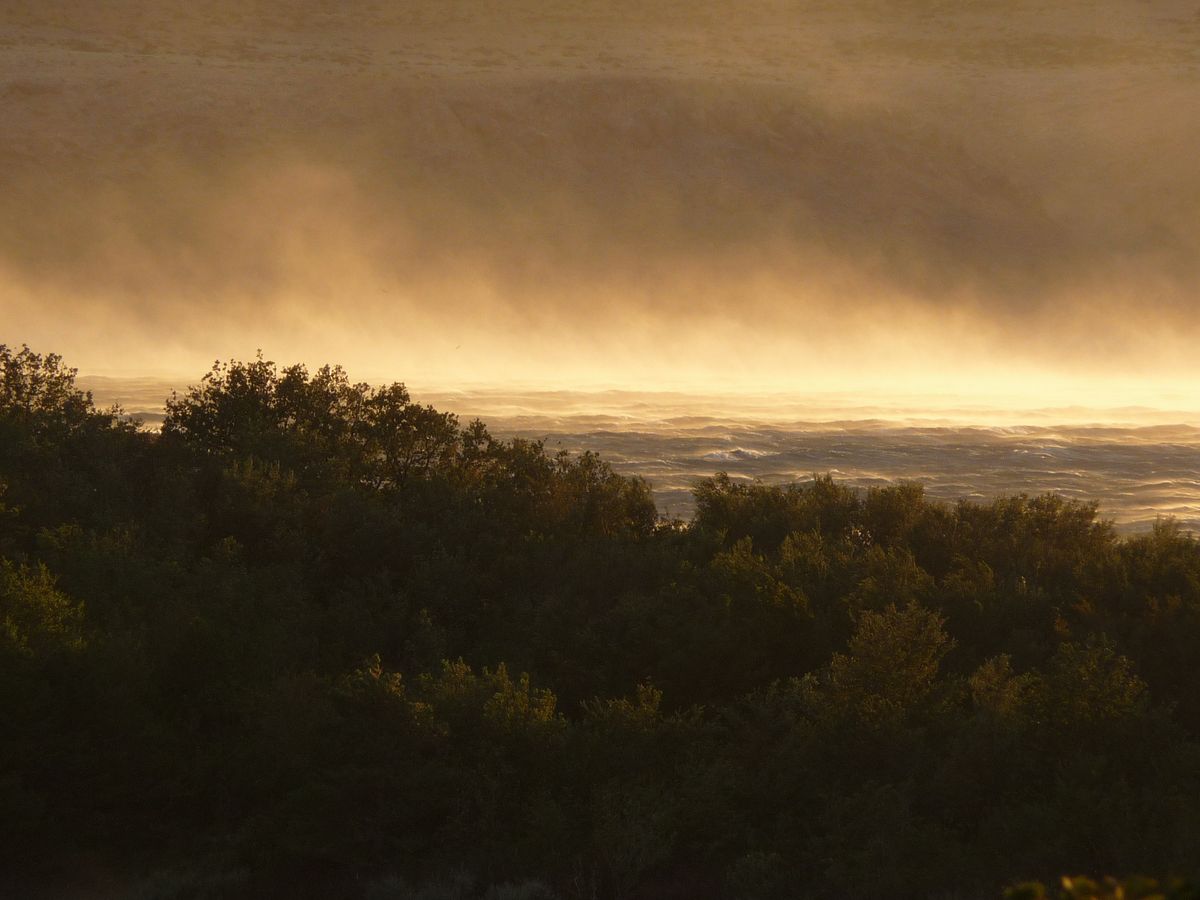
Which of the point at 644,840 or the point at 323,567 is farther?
the point at 323,567

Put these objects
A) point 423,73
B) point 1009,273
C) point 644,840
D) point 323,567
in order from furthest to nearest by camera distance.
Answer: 1. point 423,73
2. point 1009,273
3. point 323,567
4. point 644,840

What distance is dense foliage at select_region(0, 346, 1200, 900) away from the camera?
11.0 meters

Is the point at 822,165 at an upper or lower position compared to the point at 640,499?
upper

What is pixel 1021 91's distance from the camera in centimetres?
10700

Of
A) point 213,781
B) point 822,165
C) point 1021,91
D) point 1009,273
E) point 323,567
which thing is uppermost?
point 1021,91

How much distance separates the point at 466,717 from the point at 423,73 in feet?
309

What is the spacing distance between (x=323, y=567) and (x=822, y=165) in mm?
87103

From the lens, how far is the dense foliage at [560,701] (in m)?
11.0

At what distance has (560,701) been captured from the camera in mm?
13695

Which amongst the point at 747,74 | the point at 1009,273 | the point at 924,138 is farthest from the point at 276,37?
the point at 1009,273

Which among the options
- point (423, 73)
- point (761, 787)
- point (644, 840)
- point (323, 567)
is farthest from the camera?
point (423, 73)

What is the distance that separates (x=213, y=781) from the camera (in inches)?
482

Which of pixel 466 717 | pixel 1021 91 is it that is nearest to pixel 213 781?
pixel 466 717

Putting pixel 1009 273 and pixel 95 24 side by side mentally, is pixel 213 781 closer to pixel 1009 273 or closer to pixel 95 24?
pixel 1009 273
